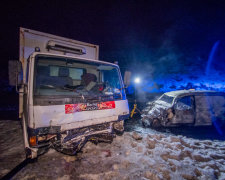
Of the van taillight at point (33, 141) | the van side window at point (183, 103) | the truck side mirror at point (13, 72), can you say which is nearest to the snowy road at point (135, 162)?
the van taillight at point (33, 141)

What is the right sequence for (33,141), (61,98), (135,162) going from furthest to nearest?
(135,162)
(61,98)
(33,141)

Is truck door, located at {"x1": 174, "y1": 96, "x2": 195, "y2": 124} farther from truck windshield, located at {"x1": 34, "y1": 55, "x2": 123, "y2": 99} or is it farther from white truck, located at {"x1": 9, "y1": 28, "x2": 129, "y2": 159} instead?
truck windshield, located at {"x1": 34, "y1": 55, "x2": 123, "y2": 99}

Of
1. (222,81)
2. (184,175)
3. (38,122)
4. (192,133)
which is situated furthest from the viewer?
(222,81)

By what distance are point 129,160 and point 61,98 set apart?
216 cm

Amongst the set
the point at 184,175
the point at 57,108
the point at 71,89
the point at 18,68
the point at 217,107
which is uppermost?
the point at 18,68

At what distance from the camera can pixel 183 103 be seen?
512 cm

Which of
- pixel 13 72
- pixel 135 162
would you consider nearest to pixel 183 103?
pixel 135 162

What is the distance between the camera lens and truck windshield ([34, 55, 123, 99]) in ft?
8.19

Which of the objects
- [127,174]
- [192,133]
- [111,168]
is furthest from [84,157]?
[192,133]

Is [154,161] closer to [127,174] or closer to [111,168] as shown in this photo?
[127,174]

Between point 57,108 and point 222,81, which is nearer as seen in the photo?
point 57,108

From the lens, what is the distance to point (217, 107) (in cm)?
512

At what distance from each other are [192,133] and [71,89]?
5021 mm

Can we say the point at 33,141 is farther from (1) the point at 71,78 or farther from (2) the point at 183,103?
(2) the point at 183,103
